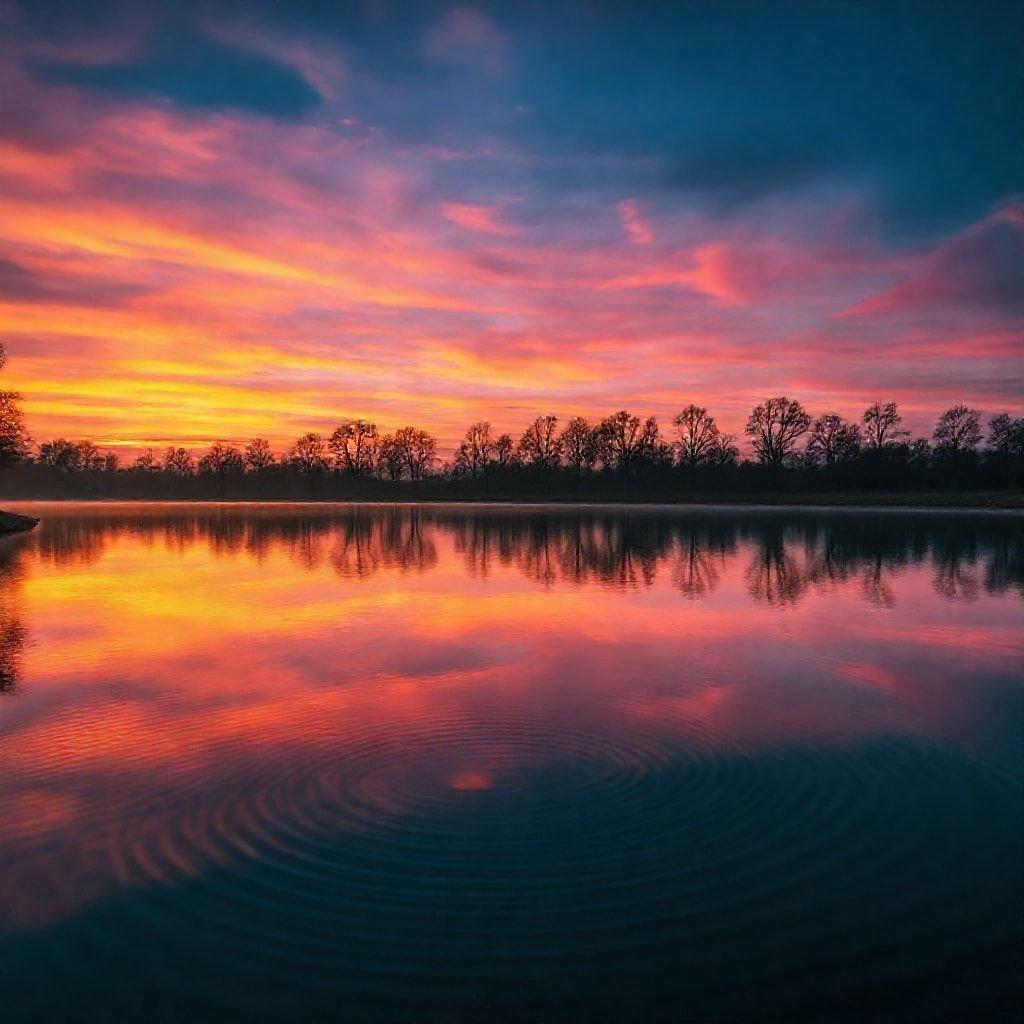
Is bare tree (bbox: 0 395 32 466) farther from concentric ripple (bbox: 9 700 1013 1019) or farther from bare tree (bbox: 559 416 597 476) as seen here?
bare tree (bbox: 559 416 597 476)

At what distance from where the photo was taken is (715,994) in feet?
18.2

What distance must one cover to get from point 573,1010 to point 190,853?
4.35 meters

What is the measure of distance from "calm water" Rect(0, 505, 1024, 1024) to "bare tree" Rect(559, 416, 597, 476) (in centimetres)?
13744

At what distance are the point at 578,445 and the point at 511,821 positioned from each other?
504 ft

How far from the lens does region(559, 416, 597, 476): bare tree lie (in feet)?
513

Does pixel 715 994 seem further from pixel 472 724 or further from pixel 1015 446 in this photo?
pixel 1015 446

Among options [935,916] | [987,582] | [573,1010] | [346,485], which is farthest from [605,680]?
[346,485]

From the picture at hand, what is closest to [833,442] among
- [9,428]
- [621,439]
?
[621,439]

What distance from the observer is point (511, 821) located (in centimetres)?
821

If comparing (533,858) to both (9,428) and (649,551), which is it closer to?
(649,551)

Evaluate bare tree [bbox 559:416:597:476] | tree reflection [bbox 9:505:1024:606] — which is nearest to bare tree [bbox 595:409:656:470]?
bare tree [bbox 559:416:597:476]

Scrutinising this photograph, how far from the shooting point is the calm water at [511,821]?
5.71 meters

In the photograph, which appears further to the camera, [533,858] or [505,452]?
[505,452]

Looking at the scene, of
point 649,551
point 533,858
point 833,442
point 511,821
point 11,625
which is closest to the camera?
point 533,858
